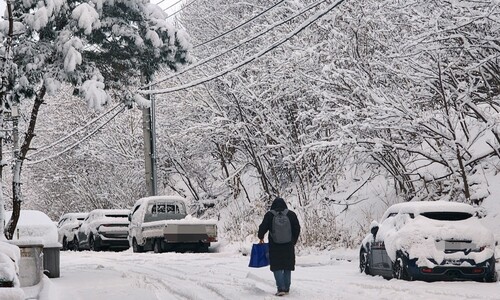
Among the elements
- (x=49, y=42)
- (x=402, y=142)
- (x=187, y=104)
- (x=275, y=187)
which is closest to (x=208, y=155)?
(x=187, y=104)

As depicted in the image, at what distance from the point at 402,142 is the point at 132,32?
753 cm

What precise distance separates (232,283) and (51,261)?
14.5 feet

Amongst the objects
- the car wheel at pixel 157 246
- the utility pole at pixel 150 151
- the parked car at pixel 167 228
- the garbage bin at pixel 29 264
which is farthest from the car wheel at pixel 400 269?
the utility pole at pixel 150 151

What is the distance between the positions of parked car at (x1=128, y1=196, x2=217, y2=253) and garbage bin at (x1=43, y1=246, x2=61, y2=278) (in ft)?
27.4

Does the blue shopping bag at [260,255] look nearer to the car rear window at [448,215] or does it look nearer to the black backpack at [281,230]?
the black backpack at [281,230]

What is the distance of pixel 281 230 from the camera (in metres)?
14.0

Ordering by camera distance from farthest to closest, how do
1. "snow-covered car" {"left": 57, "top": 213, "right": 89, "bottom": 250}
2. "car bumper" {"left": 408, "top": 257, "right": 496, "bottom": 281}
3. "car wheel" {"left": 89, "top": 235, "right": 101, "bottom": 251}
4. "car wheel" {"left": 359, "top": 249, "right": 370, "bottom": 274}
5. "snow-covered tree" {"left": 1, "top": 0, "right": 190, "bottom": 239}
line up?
1. "snow-covered car" {"left": 57, "top": 213, "right": 89, "bottom": 250}
2. "car wheel" {"left": 89, "top": 235, "right": 101, "bottom": 251}
3. "snow-covered tree" {"left": 1, "top": 0, "right": 190, "bottom": 239}
4. "car wheel" {"left": 359, "top": 249, "right": 370, "bottom": 274}
5. "car bumper" {"left": 408, "top": 257, "right": 496, "bottom": 281}

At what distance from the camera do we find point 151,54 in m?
19.8

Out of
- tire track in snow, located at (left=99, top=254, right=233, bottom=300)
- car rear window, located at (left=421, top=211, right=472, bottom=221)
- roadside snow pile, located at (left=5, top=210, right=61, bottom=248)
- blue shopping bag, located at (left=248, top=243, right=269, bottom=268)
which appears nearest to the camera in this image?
tire track in snow, located at (left=99, top=254, right=233, bottom=300)

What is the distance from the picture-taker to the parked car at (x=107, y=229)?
99.0 ft

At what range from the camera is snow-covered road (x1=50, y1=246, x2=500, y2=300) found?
13.2 meters

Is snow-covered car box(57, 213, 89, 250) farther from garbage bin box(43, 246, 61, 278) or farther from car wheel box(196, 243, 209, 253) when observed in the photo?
garbage bin box(43, 246, 61, 278)

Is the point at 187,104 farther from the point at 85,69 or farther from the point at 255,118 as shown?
the point at 85,69

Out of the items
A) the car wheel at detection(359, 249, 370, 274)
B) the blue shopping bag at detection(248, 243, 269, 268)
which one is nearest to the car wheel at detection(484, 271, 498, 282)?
the car wheel at detection(359, 249, 370, 274)
